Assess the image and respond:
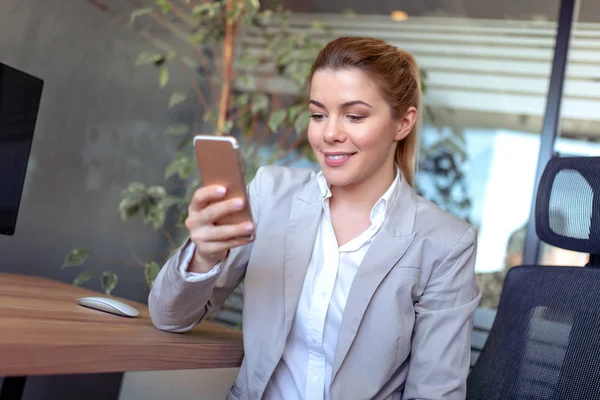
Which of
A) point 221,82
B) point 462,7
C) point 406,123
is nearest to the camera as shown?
point 406,123

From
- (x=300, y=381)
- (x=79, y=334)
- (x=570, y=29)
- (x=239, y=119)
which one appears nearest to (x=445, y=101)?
(x=570, y=29)

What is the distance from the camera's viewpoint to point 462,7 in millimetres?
2994

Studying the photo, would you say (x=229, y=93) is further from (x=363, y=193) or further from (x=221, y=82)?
(x=363, y=193)

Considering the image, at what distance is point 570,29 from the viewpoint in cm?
273

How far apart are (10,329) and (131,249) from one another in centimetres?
212

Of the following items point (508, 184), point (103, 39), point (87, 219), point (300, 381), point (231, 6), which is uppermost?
point (231, 6)

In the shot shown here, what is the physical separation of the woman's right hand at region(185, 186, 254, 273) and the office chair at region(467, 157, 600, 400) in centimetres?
66

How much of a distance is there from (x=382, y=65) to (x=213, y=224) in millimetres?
591

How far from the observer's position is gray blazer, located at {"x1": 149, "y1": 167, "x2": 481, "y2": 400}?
1370 mm

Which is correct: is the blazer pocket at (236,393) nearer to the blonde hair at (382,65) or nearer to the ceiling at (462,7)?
the blonde hair at (382,65)

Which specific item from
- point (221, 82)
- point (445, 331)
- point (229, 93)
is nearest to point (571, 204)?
point (445, 331)

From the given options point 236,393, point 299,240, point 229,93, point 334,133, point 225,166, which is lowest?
point 236,393

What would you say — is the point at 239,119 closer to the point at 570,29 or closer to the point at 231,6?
the point at 231,6

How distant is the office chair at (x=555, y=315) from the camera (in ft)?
4.32
